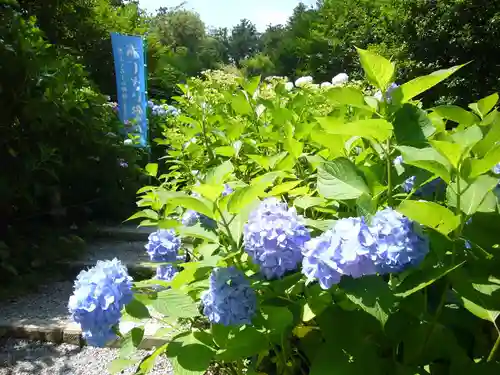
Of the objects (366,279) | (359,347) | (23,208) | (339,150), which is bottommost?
(23,208)

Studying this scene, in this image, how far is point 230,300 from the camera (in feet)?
2.58

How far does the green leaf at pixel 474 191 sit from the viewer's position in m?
0.72

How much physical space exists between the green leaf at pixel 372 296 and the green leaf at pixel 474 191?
6.6 inches

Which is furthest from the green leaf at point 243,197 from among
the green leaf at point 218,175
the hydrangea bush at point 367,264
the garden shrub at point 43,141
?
the garden shrub at point 43,141

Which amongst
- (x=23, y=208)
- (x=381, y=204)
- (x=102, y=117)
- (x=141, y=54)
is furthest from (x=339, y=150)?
(x=141, y=54)

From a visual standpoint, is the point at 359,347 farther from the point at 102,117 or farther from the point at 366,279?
the point at 102,117

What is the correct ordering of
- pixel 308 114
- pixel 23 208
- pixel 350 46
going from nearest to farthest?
pixel 308 114, pixel 23 208, pixel 350 46

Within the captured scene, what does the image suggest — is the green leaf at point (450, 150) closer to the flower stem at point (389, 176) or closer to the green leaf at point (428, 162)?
the green leaf at point (428, 162)

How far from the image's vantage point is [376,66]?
0.85m

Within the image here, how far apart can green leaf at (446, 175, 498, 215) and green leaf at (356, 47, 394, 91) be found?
0.21 metres

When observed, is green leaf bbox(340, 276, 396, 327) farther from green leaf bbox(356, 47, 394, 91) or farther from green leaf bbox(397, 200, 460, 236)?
green leaf bbox(356, 47, 394, 91)

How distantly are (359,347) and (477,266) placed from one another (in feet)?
0.68

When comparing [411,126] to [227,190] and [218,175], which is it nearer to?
[218,175]

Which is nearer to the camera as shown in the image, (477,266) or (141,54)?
(477,266)
